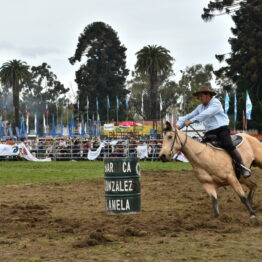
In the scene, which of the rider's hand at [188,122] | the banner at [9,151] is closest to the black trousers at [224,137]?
the rider's hand at [188,122]

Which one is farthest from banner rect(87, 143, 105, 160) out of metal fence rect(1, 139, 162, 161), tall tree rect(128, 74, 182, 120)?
tall tree rect(128, 74, 182, 120)

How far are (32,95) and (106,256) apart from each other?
128m

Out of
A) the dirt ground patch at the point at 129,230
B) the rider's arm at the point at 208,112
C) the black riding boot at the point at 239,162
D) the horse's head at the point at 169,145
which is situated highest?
the rider's arm at the point at 208,112

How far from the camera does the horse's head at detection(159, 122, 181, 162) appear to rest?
29.4 feet

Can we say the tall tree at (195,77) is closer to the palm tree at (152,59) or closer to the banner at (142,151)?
the palm tree at (152,59)

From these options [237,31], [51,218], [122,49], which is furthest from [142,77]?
[51,218]

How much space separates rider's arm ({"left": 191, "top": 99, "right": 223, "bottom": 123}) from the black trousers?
353 mm

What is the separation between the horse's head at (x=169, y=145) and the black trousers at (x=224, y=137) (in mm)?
857

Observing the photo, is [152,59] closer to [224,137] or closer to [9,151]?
[9,151]

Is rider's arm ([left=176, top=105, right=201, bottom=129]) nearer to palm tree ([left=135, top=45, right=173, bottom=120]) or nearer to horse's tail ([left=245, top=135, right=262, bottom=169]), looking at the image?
horse's tail ([left=245, top=135, right=262, bottom=169])

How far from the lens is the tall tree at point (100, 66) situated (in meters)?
93.8

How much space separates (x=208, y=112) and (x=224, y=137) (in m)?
0.55

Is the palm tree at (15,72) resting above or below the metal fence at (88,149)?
above

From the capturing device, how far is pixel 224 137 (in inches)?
376
